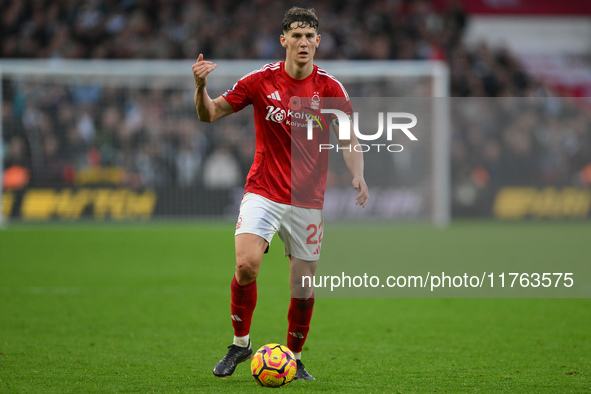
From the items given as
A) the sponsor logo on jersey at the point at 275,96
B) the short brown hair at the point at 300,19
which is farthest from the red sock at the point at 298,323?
the short brown hair at the point at 300,19

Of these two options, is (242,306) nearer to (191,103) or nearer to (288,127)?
(288,127)

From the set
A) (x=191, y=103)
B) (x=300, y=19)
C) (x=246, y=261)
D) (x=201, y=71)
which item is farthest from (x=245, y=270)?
(x=191, y=103)

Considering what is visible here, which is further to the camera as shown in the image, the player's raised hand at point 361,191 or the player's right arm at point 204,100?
the player's raised hand at point 361,191

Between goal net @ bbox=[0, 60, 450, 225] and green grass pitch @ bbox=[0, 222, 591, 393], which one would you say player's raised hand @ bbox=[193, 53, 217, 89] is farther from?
goal net @ bbox=[0, 60, 450, 225]

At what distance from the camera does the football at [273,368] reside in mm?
4809

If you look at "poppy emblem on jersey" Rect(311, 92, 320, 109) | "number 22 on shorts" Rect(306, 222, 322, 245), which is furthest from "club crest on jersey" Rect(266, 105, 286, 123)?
"number 22 on shorts" Rect(306, 222, 322, 245)

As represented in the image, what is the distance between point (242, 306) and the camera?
526cm

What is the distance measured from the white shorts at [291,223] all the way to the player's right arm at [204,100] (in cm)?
62

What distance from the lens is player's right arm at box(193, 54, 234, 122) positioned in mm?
5023

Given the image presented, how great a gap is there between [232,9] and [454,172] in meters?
8.20

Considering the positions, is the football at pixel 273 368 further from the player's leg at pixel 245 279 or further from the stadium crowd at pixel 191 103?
the stadium crowd at pixel 191 103

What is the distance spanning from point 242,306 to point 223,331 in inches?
70.9

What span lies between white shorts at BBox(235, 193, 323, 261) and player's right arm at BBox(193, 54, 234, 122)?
0.62 metres

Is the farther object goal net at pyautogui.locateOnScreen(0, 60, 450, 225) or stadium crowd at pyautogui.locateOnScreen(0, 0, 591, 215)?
stadium crowd at pyautogui.locateOnScreen(0, 0, 591, 215)
